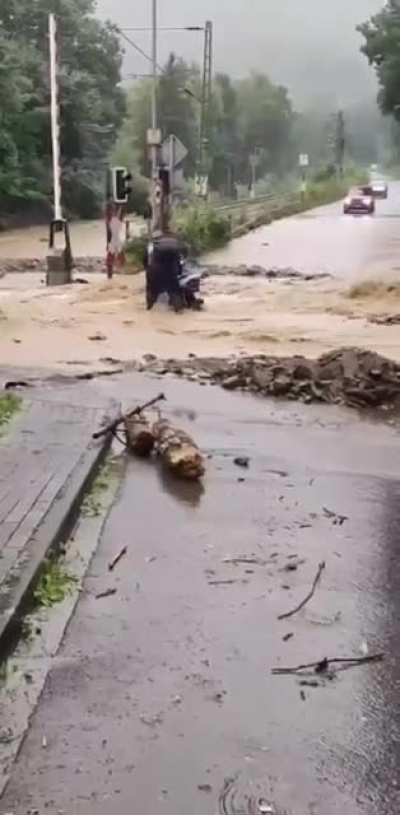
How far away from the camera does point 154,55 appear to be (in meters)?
36.5

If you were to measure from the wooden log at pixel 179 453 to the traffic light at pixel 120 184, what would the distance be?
18547 mm

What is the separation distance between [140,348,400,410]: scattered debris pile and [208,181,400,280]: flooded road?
17885 millimetres

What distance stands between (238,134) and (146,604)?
122m

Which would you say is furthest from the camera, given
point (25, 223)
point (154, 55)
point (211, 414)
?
point (25, 223)

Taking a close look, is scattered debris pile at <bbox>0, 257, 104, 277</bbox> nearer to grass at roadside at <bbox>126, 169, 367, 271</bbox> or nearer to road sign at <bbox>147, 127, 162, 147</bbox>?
grass at roadside at <bbox>126, 169, 367, 271</bbox>

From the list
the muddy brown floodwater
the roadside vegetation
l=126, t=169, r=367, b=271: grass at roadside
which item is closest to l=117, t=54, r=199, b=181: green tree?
l=126, t=169, r=367, b=271: grass at roadside

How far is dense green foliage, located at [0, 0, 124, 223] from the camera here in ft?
212

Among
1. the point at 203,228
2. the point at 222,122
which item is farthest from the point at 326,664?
the point at 222,122

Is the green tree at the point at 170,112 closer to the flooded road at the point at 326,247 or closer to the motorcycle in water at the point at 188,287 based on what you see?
the flooded road at the point at 326,247

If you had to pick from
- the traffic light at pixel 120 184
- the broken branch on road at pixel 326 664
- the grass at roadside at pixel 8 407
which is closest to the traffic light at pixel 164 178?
the traffic light at pixel 120 184

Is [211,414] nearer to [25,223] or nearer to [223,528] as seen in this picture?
[223,528]

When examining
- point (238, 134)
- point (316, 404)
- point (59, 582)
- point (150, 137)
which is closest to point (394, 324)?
point (316, 404)

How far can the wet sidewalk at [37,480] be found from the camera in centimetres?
580

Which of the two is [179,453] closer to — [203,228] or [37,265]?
[37,265]
